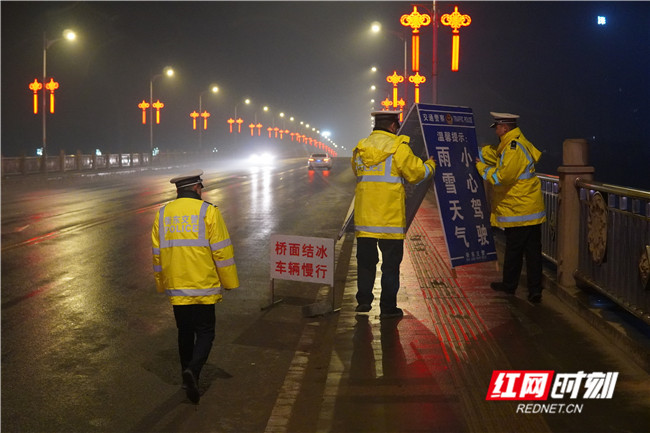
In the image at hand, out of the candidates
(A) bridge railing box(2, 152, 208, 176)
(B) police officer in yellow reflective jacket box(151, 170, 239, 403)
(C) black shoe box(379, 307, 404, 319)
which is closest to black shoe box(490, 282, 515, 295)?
(C) black shoe box(379, 307, 404, 319)

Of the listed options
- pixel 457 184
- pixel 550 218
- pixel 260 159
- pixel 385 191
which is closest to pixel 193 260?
pixel 385 191

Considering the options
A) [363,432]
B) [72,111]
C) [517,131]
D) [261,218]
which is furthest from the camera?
[72,111]

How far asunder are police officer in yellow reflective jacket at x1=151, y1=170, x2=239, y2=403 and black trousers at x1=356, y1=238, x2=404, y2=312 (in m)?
2.39

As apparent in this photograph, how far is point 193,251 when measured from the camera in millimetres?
6082

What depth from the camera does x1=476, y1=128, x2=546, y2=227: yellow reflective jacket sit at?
8.45 meters

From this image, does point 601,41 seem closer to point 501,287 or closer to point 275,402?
point 501,287

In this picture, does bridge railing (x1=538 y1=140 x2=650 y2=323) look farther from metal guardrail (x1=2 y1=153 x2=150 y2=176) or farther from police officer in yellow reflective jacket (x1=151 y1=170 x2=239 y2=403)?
metal guardrail (x1=2 y1=153 x2=150 y2=176)

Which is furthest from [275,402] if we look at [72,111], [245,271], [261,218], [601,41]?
[72,111]

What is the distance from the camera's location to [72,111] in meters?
91.1

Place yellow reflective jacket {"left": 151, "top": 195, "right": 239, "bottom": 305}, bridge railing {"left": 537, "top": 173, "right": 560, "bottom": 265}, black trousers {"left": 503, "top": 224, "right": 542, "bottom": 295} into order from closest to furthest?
yellow reflective jacket {"left": 151, "top": 195, "right": 239, "bottom": 305} → black trousers {"left": 503, "top": 224, "right": 542, "bottom": 295} → bridge railing {"left": 537, "top": 173, "right": 560, "bottom": 265}

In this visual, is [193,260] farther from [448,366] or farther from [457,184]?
[457,184]

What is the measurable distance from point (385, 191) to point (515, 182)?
154cm

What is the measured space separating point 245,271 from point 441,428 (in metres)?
7.59

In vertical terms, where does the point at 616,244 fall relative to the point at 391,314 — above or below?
above
